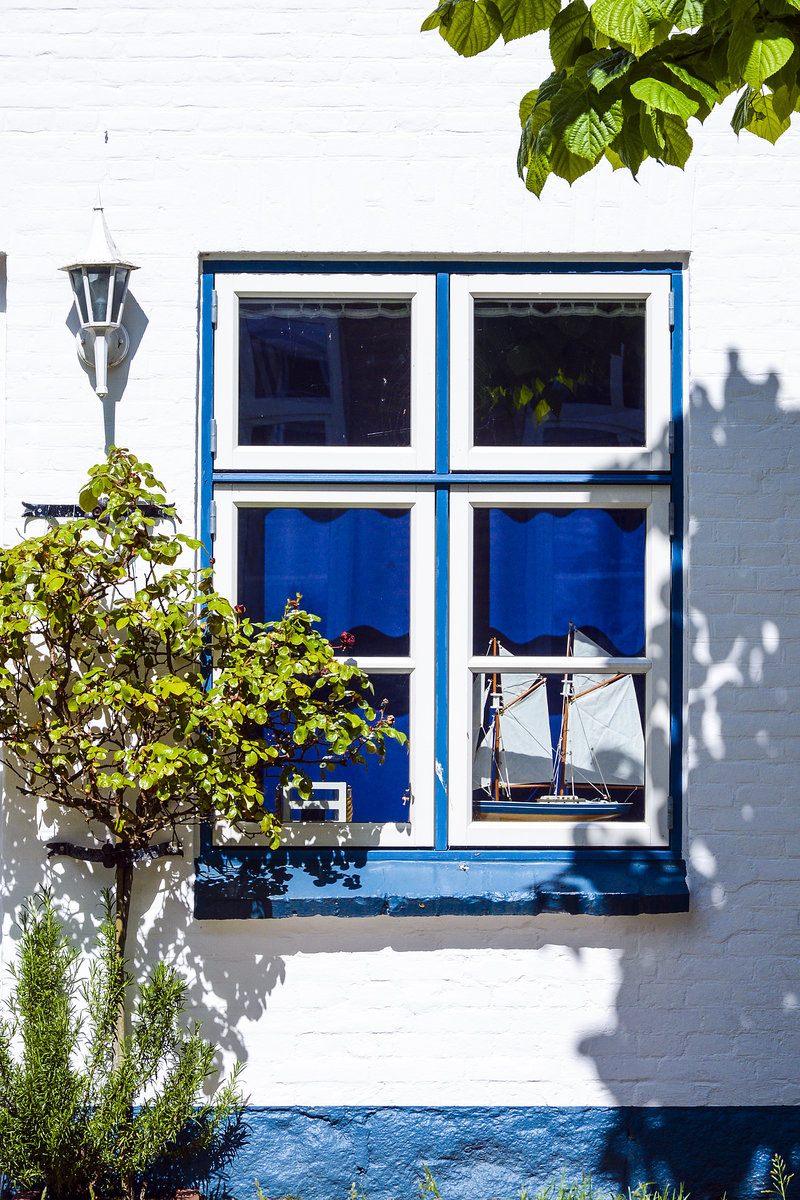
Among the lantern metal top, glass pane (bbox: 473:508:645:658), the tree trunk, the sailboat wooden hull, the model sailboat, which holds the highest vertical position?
the lantern metal top

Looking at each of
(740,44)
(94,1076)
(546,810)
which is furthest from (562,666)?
(740,44)

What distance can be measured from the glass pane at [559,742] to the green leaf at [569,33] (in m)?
2.00

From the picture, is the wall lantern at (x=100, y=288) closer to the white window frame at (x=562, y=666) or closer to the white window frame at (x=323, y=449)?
the white window frame at (x=323, y=449)

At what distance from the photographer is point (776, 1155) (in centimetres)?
375

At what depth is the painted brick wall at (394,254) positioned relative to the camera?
12.3 ft

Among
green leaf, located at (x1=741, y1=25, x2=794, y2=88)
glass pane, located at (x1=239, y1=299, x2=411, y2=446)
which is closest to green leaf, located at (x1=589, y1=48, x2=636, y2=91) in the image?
green leaf, located at (x1=741, y1=25, x2=794, y2=88)

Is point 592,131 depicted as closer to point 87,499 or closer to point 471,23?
point 471,23

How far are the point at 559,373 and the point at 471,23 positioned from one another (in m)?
1.69

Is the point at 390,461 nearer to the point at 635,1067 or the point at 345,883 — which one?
the point at 345,883

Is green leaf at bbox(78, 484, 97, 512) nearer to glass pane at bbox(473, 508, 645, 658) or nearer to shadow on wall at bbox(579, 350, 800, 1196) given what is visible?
glass pane at bbox(473, 508, 645, 658)

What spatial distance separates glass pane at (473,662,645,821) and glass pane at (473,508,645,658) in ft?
0.29

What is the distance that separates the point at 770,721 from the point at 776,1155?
1.41 m

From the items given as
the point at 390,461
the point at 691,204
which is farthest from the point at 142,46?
the point at 691,204

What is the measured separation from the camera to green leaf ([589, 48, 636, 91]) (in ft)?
6.96
